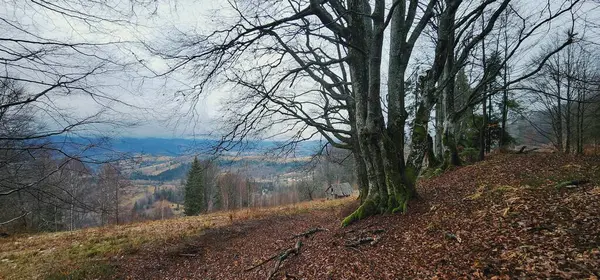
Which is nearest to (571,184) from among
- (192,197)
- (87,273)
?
(87,273)

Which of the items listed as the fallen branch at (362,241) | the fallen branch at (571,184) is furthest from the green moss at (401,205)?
the fallen branch at (571,184)

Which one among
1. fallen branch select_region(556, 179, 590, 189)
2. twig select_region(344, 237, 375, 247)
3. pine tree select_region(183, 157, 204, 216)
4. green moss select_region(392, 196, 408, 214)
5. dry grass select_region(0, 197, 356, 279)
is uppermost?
fallen branch select_region(556, 179, 590, 189)

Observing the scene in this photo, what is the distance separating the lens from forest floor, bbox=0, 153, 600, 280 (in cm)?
323

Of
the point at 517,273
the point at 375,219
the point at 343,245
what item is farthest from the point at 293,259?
the point at 517,273

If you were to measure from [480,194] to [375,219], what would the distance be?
8.06ft

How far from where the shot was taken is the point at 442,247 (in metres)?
4.14

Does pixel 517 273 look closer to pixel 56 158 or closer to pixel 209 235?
pixel 56 158

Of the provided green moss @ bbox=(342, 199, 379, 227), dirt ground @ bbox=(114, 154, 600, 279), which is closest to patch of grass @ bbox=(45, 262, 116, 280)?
dirt ground @ bbox=(114, 154, 600, 279)

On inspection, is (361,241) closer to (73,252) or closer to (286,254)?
(286,254)

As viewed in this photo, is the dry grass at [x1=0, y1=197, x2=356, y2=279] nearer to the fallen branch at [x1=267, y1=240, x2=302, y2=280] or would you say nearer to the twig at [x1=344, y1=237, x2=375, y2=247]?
the fallen branch at [x1=267, y1=240, x2=302, y2=280]

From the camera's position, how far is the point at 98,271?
6.62 meters

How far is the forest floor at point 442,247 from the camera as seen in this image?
3.23 m

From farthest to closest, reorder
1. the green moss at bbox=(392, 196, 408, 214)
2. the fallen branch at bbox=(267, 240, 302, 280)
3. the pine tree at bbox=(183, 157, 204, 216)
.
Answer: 1. the pine tree at bbox=(183, 157, 204, 216)
2. the green moss at bbox=(392, 196, 408, 214)
3. the fallen branch at bbox=(267, 240, 302, 280)

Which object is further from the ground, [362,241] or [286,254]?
[362,241]
